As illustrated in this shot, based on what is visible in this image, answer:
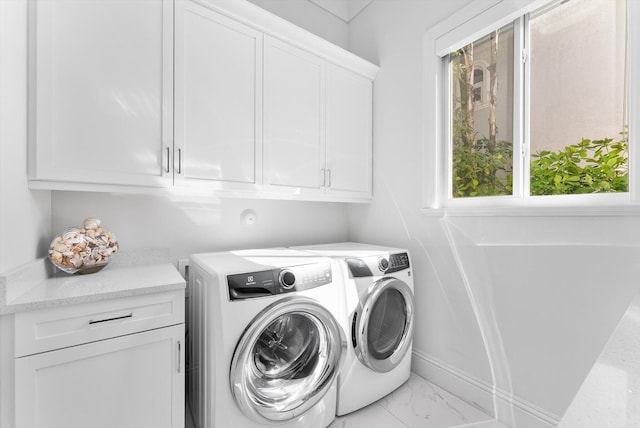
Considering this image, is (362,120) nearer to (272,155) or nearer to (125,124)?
(272,155)

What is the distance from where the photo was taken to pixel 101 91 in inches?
54.1

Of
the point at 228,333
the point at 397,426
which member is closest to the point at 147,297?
the point at 228,333

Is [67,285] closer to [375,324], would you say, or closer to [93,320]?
[93,320]

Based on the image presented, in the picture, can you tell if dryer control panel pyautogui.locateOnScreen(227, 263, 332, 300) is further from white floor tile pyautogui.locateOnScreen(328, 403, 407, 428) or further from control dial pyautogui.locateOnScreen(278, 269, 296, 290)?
white floor tile pyautogui.locateOnScreen(328, 403, 407, 428)

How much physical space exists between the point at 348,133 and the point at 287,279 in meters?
1.36

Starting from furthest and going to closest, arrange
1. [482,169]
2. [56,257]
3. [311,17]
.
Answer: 1. [311,17]
2. [482,169]
3. [56,257]

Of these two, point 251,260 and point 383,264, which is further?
point 383,264

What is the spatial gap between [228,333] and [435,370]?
1524 mm

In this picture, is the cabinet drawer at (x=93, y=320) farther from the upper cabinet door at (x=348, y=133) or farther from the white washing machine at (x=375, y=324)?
the upper cabinet door at (x=348, y=133)

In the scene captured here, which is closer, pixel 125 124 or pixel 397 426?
pixel 125 124

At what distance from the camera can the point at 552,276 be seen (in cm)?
152

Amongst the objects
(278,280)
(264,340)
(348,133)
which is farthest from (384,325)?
(348,133)

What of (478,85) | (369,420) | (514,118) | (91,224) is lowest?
(369,420)

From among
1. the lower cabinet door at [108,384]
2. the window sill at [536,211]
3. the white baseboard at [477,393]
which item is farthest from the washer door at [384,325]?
the lower cabinet door at [108,384]
